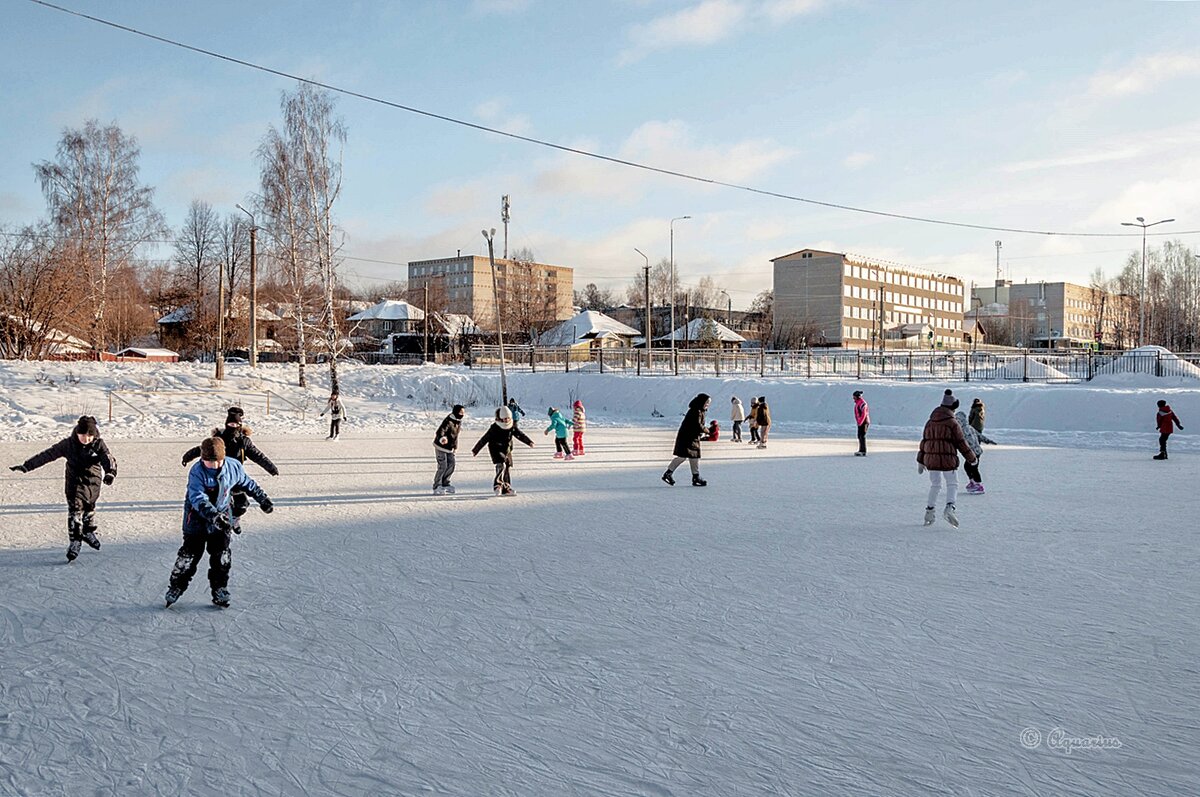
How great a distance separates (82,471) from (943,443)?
8838 mm

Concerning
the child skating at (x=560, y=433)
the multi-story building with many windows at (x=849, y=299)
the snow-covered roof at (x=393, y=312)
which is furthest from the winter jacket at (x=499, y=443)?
the multi-story building with many windows at (x=849, y=299)

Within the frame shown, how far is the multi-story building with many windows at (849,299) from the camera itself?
87688 mm

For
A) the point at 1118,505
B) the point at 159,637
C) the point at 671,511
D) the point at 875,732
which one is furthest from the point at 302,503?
the point at 1118,505

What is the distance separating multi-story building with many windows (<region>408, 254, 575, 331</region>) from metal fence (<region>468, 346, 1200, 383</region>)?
19024 mm

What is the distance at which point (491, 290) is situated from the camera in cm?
11588

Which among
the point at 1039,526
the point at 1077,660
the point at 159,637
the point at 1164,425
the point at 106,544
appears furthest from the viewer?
the point at 1164,425

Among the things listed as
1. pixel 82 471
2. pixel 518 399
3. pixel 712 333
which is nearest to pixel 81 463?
pixel 82 471

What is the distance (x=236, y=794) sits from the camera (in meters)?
3.39

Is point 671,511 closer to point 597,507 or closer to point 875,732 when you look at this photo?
point 597,507

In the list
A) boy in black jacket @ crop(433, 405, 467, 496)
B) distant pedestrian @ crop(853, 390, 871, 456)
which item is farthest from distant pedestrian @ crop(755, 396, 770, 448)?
boy in black jacket @ crop(433, 405, 467, 496)

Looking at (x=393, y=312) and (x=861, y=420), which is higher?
(x=393, y=312)

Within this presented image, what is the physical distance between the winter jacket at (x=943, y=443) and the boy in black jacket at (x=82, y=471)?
8444mm

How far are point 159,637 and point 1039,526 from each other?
8.88 metres

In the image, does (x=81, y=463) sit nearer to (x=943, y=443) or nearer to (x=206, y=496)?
(x=206, y=496)
